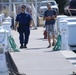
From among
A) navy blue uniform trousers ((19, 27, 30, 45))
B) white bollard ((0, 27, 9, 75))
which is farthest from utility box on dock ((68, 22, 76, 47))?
white bollard ((0, 27, 9, 75))

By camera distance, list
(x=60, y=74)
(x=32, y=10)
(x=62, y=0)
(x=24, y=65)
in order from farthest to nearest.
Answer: (x=62, y=0)
(x=32, y=10)
(x=24, y=65)
(x=60, y=74)

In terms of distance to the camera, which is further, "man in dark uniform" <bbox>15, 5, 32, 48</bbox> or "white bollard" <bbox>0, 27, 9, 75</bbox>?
"man in dark uniform" <bbox>15, 5, 32, 48</bbox>

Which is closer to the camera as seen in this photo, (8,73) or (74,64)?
(8,73)

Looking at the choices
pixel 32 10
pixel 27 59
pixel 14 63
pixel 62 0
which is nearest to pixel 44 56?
pixel 27 59

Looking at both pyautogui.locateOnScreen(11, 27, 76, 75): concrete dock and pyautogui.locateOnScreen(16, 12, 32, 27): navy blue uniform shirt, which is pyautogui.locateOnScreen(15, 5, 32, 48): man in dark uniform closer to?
pyautogui.locateOnScreen(16, 12, 32, 27): navy blue uniform shirt

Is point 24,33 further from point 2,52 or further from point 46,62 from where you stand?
point 2,52

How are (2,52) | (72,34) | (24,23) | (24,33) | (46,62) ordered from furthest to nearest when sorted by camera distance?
(24,33) < (24,23) < (72,34) < (46,62) < (2,52)

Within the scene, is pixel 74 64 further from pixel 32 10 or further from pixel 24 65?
pixel 32 10

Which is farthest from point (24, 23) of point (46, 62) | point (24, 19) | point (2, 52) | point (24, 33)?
point (2, 52)

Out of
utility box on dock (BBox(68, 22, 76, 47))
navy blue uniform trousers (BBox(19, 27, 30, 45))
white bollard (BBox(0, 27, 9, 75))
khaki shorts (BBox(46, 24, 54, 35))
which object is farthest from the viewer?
navy blue uniform trousers (BBox(19, 27, 30, 45))

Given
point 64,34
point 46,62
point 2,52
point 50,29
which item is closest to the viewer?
point 2,52

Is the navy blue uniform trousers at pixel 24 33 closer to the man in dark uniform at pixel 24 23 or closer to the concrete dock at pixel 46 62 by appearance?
the man in dark uniform at pixel 24 23

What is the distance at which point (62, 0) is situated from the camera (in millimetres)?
55875

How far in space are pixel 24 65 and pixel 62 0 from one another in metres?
43.7
